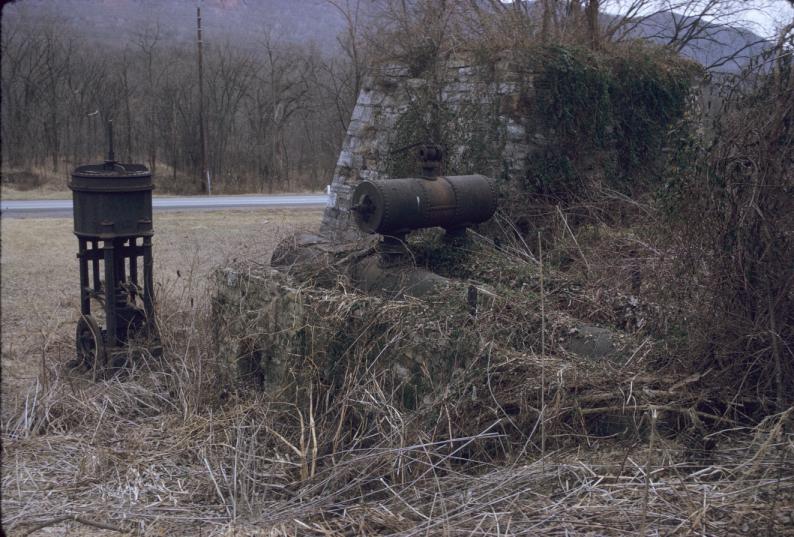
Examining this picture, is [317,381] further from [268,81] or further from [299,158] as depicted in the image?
[268,81]

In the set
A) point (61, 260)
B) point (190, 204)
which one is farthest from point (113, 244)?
point (190, 204)

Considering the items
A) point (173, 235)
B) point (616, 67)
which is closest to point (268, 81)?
point (173, 235)

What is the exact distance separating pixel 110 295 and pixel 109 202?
85 centimetres

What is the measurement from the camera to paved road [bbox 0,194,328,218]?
58.2 feet

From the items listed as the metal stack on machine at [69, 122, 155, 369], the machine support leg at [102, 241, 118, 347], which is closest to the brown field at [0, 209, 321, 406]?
the metal stack on machine at [69, 122, 155, 369]

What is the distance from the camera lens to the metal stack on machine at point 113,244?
6.79 metres

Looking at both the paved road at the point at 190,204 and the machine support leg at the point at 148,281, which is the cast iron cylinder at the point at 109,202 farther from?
the paved road at the point at 190,204

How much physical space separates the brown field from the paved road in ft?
4.09

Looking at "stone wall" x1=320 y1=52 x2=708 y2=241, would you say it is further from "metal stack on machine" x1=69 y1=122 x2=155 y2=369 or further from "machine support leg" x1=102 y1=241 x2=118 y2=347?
"machine support leg" x1=102 y1=241 x2=118 y2=347

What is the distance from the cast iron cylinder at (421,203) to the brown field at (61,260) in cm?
174

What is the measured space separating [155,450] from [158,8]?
172 ft

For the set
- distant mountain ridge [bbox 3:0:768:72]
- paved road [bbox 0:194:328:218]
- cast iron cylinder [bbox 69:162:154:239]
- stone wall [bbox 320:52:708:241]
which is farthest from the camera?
distant mountain ridge [bbox 3:0:768:72]

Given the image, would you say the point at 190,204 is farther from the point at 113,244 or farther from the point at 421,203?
the point at 421,203

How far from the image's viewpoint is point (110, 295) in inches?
274
